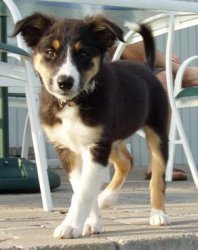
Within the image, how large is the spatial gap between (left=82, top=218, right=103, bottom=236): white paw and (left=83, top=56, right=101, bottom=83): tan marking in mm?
665

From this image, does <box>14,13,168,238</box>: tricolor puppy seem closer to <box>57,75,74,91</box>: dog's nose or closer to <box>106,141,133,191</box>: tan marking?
<box>57,75,74,91</box>: dog's nose

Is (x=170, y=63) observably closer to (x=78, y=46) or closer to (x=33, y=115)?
(x=33, y=115)

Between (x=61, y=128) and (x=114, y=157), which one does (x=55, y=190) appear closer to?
(x=114, y=157)

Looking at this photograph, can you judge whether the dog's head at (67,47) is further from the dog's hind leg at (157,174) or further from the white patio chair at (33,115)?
the dog's hind leg at (157,174)

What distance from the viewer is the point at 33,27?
3.41m

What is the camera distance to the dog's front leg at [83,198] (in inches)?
121

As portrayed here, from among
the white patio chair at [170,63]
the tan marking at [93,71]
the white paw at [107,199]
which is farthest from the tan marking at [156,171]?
the tan marking at [93,71]

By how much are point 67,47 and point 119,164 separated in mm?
1374

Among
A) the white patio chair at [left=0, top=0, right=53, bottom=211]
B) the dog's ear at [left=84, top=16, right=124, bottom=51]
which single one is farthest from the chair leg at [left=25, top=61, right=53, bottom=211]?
the dog's ear at [left=84, top=16, right=124, bottom=51]

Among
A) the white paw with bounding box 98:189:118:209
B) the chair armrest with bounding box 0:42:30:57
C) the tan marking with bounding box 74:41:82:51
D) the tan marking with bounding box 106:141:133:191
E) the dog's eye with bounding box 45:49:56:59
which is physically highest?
the tan marking with bounding box 74:41:82:51

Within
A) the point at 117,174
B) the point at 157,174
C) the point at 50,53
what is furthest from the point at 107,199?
the point at 50,53

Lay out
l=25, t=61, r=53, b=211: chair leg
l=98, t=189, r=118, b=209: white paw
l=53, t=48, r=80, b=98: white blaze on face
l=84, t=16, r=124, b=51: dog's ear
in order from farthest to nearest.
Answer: l=98, t=189, r=118, b=209: white paw < l=25, t=61, r=53, b=211: chair leg < l=84, t=16, r=124, b=51: dog's ear < l=53, t=48, r=80, b=98: white blaze on face

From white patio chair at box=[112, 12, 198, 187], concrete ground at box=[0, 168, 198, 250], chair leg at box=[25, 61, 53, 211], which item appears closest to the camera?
concrete ground at box=[0, 168, 198, 250]

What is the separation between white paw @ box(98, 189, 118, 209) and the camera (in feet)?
13.4
